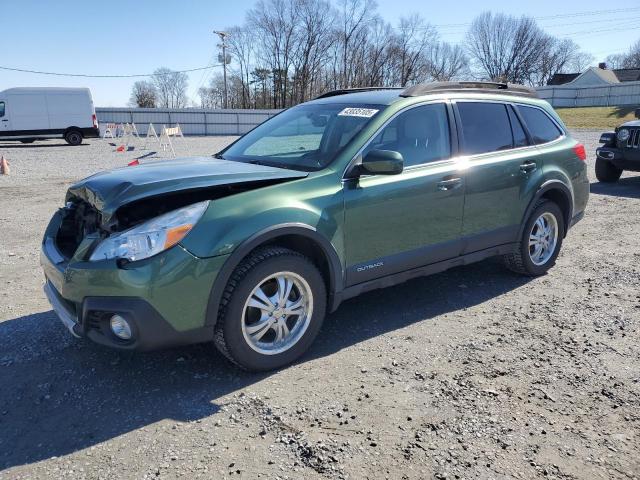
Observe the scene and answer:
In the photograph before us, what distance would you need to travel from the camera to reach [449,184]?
4.23m

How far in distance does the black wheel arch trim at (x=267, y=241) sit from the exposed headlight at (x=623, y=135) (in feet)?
30.6

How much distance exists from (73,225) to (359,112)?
7.53 feet

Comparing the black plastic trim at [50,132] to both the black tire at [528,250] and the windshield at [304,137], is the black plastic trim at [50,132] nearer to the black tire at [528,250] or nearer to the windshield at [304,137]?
the windshield at [304,137]

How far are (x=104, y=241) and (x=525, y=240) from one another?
148 inches

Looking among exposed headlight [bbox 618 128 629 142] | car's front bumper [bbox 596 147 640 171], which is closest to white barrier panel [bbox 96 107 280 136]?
car's front bumper [bbox 596 147 640 171]

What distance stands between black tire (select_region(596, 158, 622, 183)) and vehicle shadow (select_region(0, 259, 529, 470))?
8.45m

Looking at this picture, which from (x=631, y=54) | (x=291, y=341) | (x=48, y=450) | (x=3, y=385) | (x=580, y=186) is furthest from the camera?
(x=631, y=54)

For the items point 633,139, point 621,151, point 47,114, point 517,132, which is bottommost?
point 621,151

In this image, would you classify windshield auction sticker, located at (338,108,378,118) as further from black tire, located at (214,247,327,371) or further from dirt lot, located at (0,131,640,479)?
dirt lot, located at (0,131,640,479)

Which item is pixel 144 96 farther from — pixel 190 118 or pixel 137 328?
pixel 137 328

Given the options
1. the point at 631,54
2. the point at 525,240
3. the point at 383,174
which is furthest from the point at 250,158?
the point at 631,54

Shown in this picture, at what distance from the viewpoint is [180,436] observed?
2.77 m

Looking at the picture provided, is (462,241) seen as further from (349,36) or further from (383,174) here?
(349,36)

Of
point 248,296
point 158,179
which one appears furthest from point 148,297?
point 158,179
